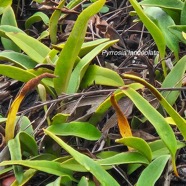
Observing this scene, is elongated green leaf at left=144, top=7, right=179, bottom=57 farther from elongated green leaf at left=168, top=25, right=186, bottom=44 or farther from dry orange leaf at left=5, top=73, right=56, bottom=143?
dry orange leaf at left=5, top=73, right=56, bottom=143

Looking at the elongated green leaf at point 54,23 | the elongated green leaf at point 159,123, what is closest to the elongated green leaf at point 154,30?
the elongated green leaf at point 159,123

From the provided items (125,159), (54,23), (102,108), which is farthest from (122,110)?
(54,23)

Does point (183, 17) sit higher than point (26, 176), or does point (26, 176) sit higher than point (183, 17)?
point (183, 17)

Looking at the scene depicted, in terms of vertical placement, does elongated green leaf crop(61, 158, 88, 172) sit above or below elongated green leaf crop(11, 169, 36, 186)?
above

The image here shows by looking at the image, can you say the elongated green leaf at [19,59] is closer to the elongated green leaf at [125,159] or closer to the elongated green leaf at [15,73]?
→ the elongated green leaf at [15,73]

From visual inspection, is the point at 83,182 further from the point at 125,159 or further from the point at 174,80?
the point at 174,80

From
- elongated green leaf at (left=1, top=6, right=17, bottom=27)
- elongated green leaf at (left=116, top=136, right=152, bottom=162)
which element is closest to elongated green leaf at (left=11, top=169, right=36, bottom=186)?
elongated green leaf at (left=116, top=136, right=152, bottom=162)
